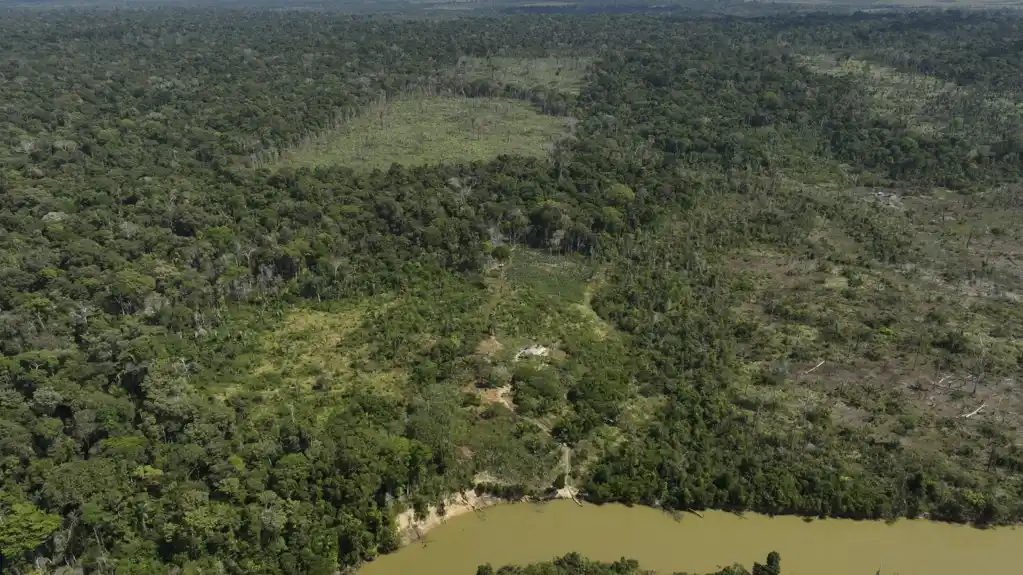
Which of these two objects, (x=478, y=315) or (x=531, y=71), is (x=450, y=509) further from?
(x=531, y=71)

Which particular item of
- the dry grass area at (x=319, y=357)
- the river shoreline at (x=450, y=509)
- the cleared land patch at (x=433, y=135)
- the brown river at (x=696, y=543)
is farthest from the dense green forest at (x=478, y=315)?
the brown river at (x=696, y=543)

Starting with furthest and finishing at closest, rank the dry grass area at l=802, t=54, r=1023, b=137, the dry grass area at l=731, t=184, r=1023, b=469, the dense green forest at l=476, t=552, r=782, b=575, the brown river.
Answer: the dry grass area at l=802, t=54, r=1023, b=137 < the dry grass area at l=731, t=184, r=1023, b=469 < the brown river < the dense green forest at l=476, t=552, r=782, b=575

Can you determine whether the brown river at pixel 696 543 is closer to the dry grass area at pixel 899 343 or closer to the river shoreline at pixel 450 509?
the river shoreline at pixel 450 509

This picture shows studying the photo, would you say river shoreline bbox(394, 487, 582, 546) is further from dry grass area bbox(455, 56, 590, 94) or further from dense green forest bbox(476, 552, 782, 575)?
dry grass area bbox(455, 56, 590, 94)

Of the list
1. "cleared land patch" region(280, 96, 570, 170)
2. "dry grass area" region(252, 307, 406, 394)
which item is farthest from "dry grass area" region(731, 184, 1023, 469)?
"cleared land patch" region(280, 96, 570, 170)

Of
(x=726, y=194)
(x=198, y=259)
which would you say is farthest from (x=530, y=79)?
(x=198, y=259)

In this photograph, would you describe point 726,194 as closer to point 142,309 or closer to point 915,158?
point 915,158

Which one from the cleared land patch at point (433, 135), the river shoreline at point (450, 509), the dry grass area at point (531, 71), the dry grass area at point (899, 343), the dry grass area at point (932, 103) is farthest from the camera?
the dry grass area at point (531, 71)
